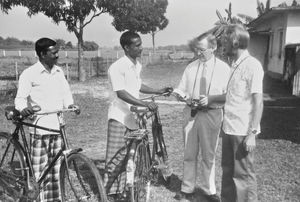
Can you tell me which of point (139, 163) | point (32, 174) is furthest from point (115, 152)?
point (32, 174)

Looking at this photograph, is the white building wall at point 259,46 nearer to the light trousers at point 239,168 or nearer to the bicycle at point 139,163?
the bicycle at point 139,163

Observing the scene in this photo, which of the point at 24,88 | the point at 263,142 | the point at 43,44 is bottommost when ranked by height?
the point at 263,142

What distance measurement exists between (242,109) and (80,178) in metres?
1.68

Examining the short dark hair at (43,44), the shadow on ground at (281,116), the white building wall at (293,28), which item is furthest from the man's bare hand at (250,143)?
the white building wall at (293,28)

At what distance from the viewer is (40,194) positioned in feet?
12.9

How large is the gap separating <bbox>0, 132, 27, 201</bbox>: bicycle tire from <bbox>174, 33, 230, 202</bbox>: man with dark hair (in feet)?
5.80

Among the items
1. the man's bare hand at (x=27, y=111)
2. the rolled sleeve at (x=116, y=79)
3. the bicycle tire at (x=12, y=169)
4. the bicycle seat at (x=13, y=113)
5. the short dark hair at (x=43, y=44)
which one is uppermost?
the short dark hair at (x=43, y=44)

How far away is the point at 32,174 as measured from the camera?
3.85 metres

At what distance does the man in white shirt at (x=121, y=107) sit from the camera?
3855 mm

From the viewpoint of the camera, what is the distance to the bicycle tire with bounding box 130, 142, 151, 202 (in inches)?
143

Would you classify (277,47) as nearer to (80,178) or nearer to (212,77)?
(212,77)

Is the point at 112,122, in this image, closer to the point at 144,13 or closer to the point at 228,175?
the point at 228,175

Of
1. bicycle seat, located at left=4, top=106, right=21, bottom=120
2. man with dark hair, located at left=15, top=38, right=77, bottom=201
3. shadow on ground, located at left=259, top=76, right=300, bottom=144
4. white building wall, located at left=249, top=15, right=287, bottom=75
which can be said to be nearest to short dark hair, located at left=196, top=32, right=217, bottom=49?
man with dark hair, located at left=15, top=38, right=77, bottom=201

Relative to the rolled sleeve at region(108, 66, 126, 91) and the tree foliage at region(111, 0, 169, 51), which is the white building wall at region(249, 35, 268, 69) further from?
the tree foliage at region(111, 0, 169, 51)
